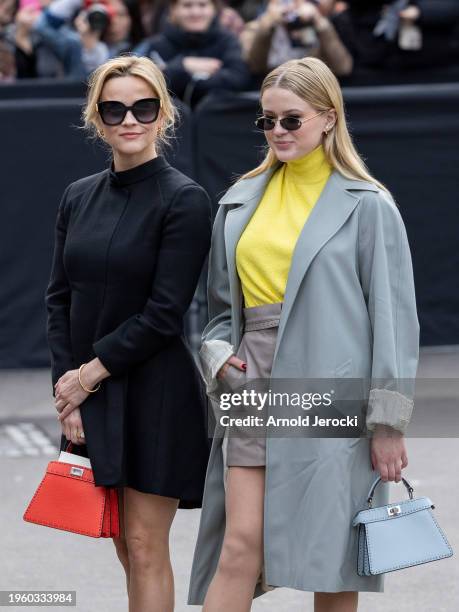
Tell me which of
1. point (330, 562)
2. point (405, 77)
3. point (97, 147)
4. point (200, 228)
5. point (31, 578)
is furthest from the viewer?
point (405, 77)

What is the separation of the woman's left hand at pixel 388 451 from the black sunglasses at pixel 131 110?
1.18 m

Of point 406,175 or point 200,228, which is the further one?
point 406,175

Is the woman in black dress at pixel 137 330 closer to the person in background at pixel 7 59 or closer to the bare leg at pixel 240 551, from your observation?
the bare leg at pixel 240 551

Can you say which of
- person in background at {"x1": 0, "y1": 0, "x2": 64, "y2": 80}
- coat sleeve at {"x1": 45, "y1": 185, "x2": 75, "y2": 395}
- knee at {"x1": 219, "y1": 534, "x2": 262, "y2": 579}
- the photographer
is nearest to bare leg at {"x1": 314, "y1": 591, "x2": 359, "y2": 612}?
knee at {"x1": 219, "y1": 534, "x2": 262, "y2": 579}

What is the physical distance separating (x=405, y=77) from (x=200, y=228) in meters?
6.82

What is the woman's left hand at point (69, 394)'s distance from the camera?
4.12 m

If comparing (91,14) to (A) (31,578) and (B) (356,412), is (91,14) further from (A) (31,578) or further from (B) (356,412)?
(B) (356,412)

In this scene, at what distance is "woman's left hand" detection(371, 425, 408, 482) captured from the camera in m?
3.87

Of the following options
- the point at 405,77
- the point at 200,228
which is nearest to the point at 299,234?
the point at 200,228

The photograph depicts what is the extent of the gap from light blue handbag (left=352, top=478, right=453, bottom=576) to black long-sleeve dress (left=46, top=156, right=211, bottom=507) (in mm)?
600

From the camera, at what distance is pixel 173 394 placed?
13.6 feet

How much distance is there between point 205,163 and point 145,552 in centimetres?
517

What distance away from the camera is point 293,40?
1024cm

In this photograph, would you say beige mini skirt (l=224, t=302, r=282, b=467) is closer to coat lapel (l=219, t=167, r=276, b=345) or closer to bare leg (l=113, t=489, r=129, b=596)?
coat lapel (l=219, t=167, r=276, b=345)
